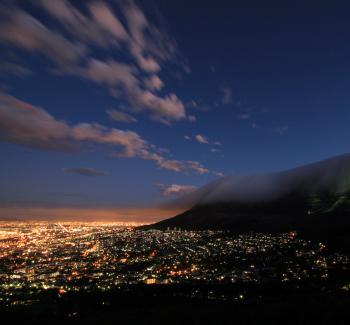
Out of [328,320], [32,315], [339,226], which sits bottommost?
[328,320]

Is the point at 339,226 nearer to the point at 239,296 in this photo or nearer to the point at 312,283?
the point at 312,283

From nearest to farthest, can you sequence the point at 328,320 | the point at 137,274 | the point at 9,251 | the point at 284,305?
the point at 328,320, the point at 284,305, the point at 137,274, the point at 9,251

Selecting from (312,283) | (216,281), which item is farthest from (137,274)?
(312,283)

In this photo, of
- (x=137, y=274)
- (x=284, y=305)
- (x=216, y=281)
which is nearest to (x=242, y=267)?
(x=216, y=281)

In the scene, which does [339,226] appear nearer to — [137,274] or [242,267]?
[242,267]

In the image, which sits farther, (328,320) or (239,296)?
(239,296)

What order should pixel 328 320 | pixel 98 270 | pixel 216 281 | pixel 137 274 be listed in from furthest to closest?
1. pixel 98 270
2. pixel 137 274
3. pixel 216 281
4. pixel 328 320

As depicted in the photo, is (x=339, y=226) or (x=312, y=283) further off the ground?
(x=339, y=226)

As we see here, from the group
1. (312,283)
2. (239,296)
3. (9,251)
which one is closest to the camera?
(239,296)

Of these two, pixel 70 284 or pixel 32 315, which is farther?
pixel 70 284
